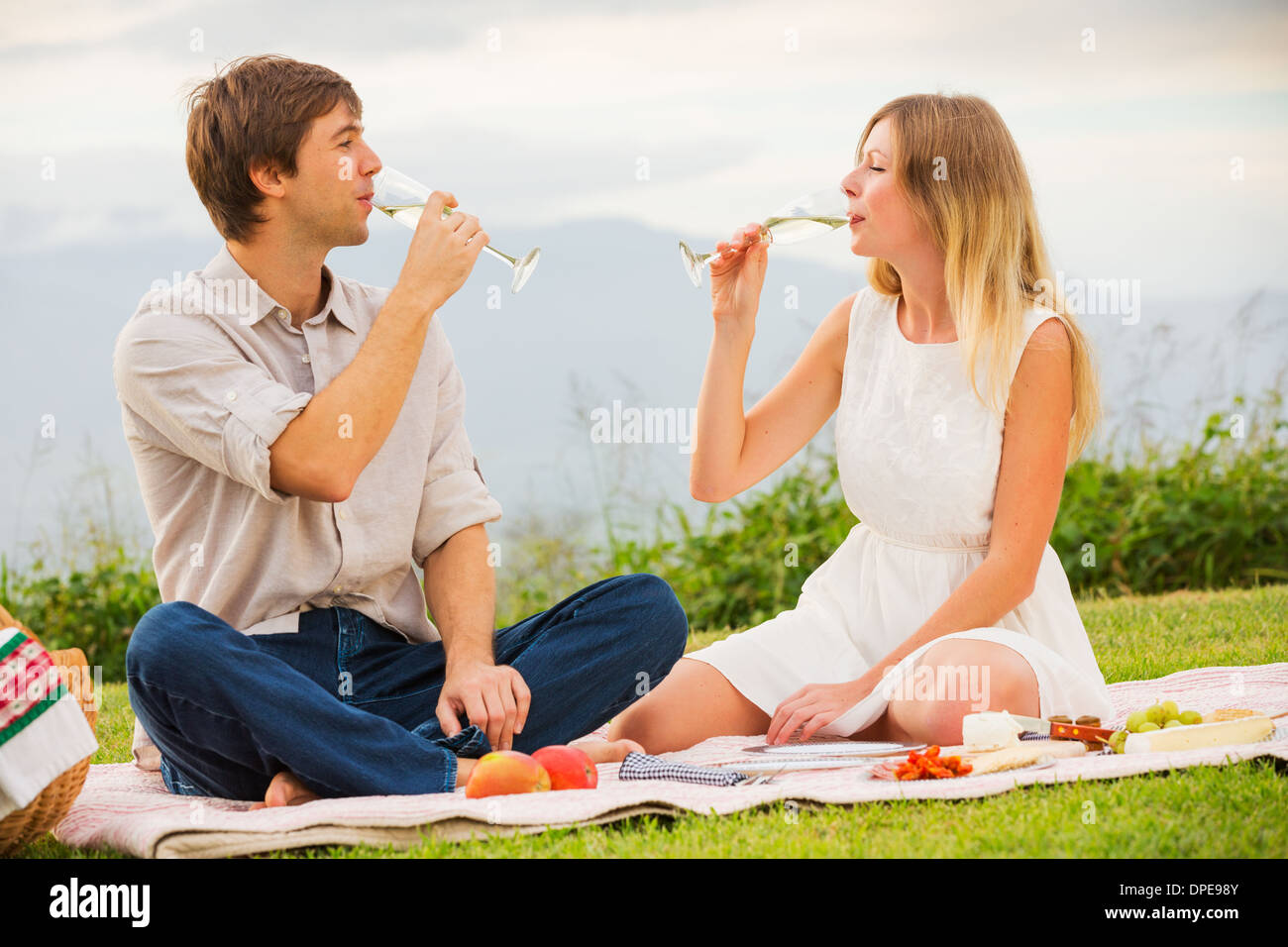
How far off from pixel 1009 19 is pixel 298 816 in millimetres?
6664

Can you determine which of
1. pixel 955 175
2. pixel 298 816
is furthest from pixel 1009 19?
pixel 298 816

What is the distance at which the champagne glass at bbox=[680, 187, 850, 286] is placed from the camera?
131 inches

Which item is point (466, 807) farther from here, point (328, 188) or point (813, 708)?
point (328, 188)

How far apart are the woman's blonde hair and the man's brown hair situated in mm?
1429

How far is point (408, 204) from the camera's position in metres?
3.05

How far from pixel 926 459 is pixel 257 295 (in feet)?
5.53

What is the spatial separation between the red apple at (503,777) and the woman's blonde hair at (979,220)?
1487 millimetres

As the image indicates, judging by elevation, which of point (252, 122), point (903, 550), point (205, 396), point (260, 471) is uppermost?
point (252, 122)

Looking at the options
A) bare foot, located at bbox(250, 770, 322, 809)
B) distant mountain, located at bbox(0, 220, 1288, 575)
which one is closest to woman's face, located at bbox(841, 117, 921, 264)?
bare foot, located at bbox(250, 770, 322, 809)

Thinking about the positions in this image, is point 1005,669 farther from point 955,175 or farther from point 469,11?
point 469,11

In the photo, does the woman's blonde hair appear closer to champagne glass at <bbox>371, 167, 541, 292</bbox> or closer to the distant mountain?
champagne glass at <bbox>371, 167, 541, 292</bbox>

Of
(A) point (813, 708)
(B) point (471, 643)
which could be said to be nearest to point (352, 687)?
(B) point (471, 643)

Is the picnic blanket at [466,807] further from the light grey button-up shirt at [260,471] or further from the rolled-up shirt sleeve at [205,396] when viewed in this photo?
the rolled-up shirt sleeve at [205,396]

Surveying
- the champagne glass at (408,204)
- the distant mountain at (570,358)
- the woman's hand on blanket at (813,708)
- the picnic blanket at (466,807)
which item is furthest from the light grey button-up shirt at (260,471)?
the distant mountain at (570,358)
